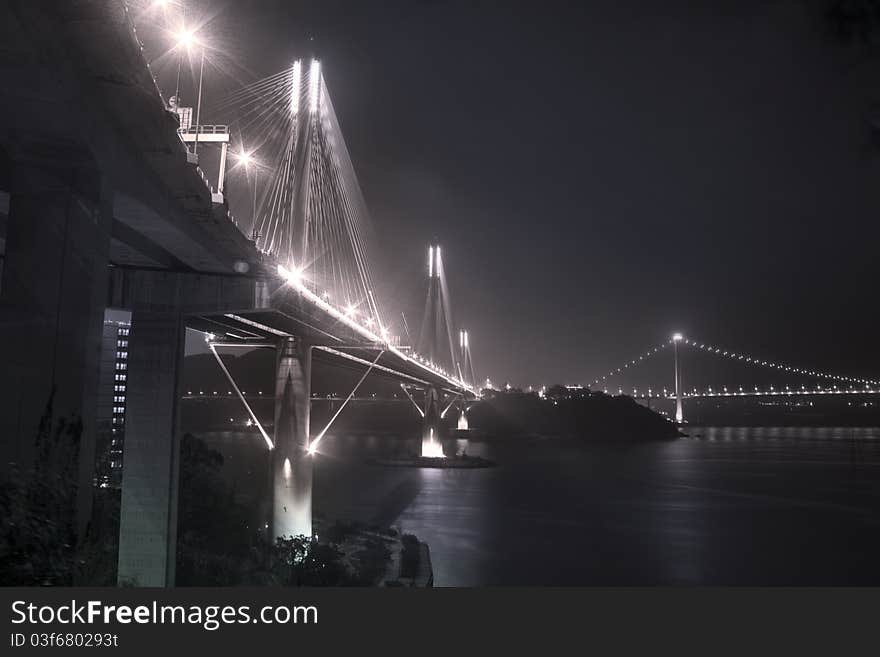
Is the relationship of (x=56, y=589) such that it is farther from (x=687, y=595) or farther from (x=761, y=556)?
(x=761, y=556)

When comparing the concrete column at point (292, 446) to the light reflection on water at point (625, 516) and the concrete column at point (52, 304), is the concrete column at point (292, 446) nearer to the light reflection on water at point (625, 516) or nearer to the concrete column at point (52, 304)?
the light reflection on water at point (625, 516)

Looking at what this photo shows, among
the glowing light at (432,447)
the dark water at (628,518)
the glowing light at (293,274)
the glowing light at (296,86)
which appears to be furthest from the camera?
the glowing light at (432,447)

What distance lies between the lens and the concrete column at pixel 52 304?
742 centimetres

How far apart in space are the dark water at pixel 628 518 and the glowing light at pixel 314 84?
16645mm

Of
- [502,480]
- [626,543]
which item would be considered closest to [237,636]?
[626,543]

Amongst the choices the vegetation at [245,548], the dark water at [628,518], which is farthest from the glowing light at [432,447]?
the vegetation at [245,548]

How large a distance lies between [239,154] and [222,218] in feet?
21.6

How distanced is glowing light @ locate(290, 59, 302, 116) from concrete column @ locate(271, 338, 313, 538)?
7542 mm

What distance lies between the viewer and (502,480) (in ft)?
192

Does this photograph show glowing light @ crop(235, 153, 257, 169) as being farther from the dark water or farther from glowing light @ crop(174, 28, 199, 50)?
the dark water

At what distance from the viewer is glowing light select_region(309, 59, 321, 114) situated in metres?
22.2

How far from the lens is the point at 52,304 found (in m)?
7.69

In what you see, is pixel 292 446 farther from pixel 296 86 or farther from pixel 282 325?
pixel 296 86

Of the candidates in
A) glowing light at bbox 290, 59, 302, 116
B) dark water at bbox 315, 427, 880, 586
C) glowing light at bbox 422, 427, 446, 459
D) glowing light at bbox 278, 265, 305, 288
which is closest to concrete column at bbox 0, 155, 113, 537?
glowing light at bbox 278, 265, 305, 288
